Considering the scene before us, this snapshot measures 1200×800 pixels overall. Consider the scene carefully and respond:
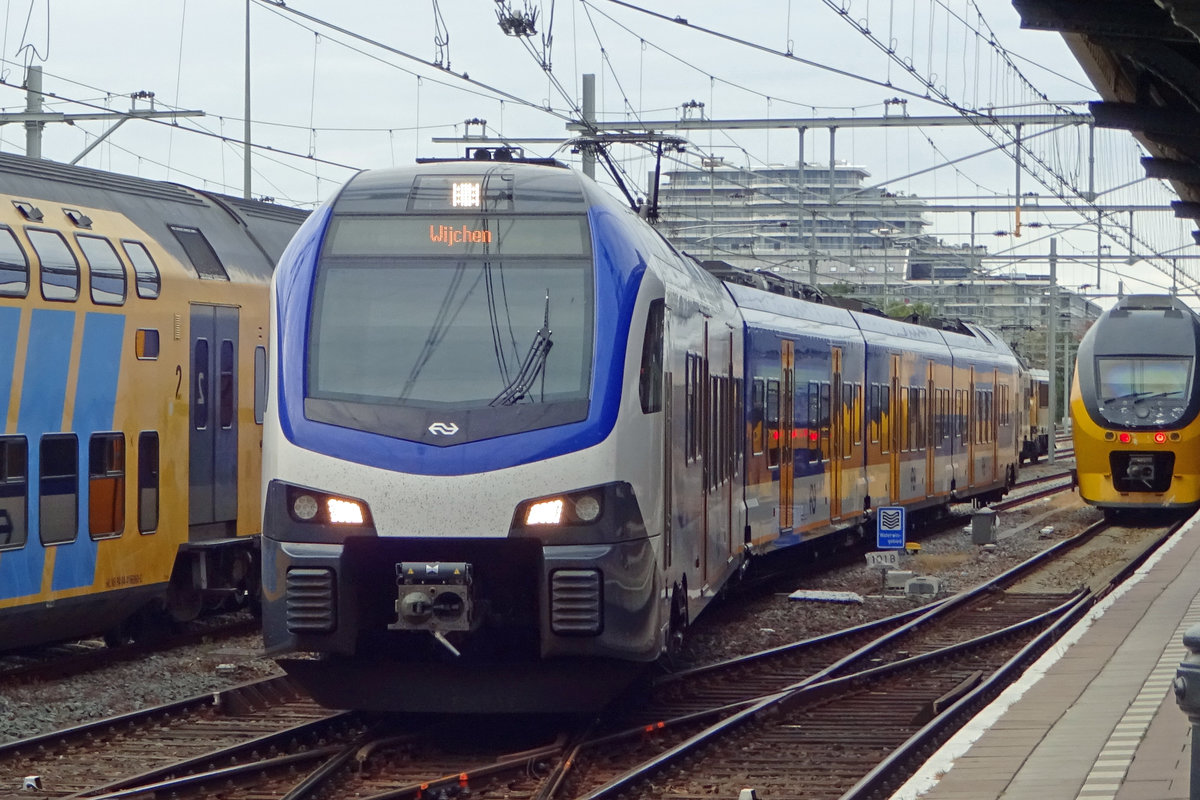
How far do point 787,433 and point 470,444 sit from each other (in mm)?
9466

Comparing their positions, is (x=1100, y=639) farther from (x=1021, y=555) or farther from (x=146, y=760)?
(x=1021, y=555)

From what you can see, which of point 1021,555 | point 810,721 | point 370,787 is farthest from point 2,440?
point 1021,555

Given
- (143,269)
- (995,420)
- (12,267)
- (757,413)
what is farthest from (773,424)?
(995,420)

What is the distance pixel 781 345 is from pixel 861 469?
18.5 feet

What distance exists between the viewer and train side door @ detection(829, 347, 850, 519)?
21156 millimetres

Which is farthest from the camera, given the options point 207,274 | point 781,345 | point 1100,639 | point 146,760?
point 781,345

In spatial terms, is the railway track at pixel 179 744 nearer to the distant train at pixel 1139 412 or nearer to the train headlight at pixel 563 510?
the train headlight at pixel 563 510

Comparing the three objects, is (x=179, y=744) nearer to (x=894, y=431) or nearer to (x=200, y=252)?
(x=200, y=252)

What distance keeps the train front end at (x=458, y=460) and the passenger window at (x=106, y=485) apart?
3643 mm

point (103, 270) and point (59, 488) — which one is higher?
point (103, 270)

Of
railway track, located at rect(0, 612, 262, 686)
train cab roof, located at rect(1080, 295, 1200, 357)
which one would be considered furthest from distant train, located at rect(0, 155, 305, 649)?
train cab roof, located at rect(1080, 295, 1200, 357)

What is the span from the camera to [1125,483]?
29.4m

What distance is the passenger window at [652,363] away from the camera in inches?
383

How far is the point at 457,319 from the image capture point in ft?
31.8
